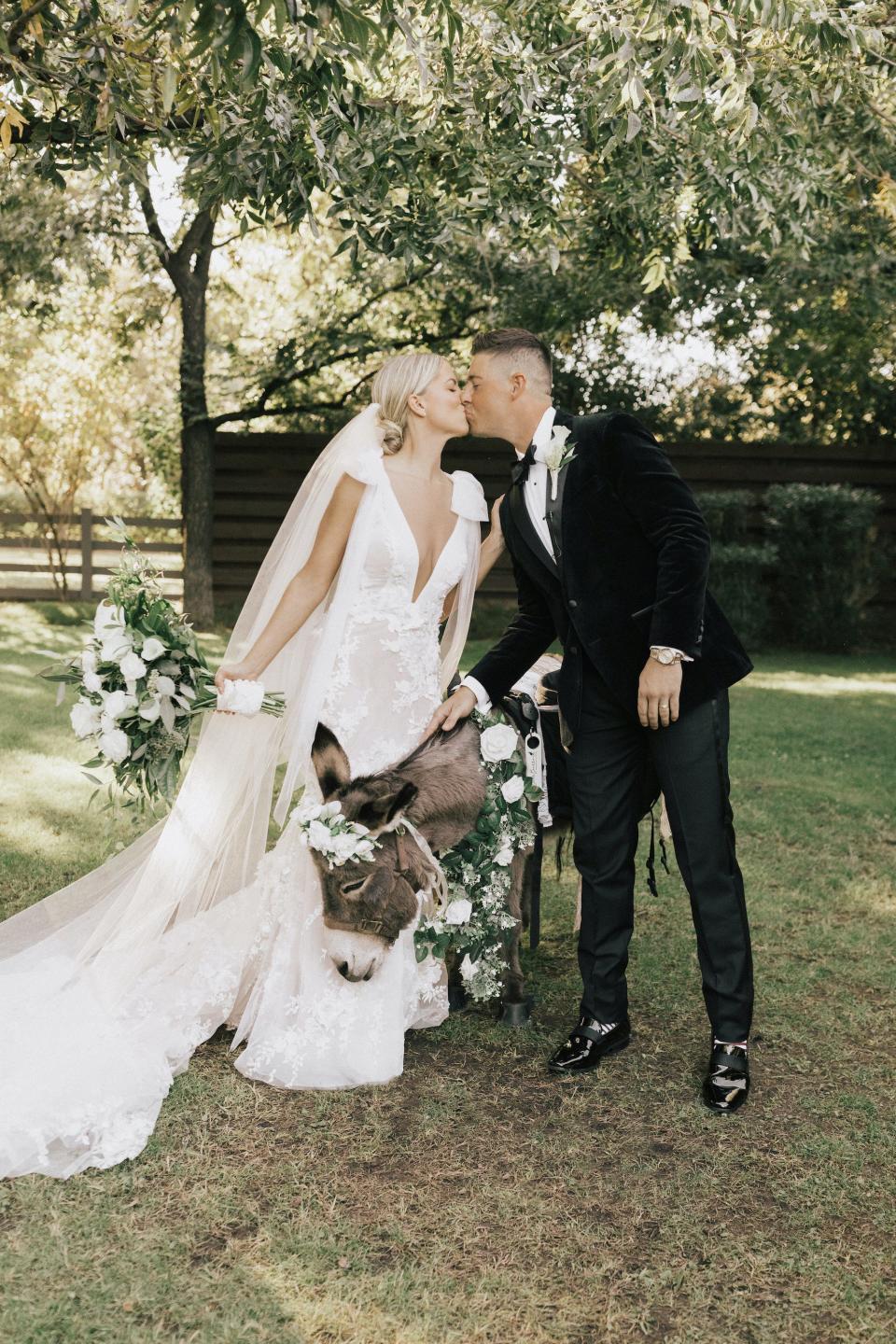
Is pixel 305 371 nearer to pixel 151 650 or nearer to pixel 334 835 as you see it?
pixel 151 650

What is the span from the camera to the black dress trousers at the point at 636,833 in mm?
3285

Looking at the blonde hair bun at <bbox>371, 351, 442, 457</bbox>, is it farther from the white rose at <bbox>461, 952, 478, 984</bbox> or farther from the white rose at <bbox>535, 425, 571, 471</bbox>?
the white rose at <bbox>461, 952, 478, 984</bbox>

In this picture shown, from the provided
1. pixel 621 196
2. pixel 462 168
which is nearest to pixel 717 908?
pixel 462 168

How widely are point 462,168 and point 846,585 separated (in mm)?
9315

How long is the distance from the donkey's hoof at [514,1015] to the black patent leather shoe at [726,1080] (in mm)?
670

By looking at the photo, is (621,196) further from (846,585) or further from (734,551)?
(846,585)

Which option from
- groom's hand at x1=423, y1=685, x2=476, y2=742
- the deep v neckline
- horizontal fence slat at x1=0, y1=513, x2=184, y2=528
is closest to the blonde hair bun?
the deep v neckline

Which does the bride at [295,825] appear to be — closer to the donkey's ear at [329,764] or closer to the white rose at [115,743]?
the donkey's ear at [329,764]

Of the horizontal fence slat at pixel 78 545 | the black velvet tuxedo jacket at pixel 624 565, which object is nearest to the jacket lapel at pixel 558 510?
the black velvet tuxedo jacket at pixel 624 565

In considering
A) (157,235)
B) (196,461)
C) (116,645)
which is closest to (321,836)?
(116,645)

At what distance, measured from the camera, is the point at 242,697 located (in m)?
3.38

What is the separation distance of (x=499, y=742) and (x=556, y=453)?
0.93 m

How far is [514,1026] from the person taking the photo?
12.4ft

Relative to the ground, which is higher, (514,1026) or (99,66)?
(99,66)
